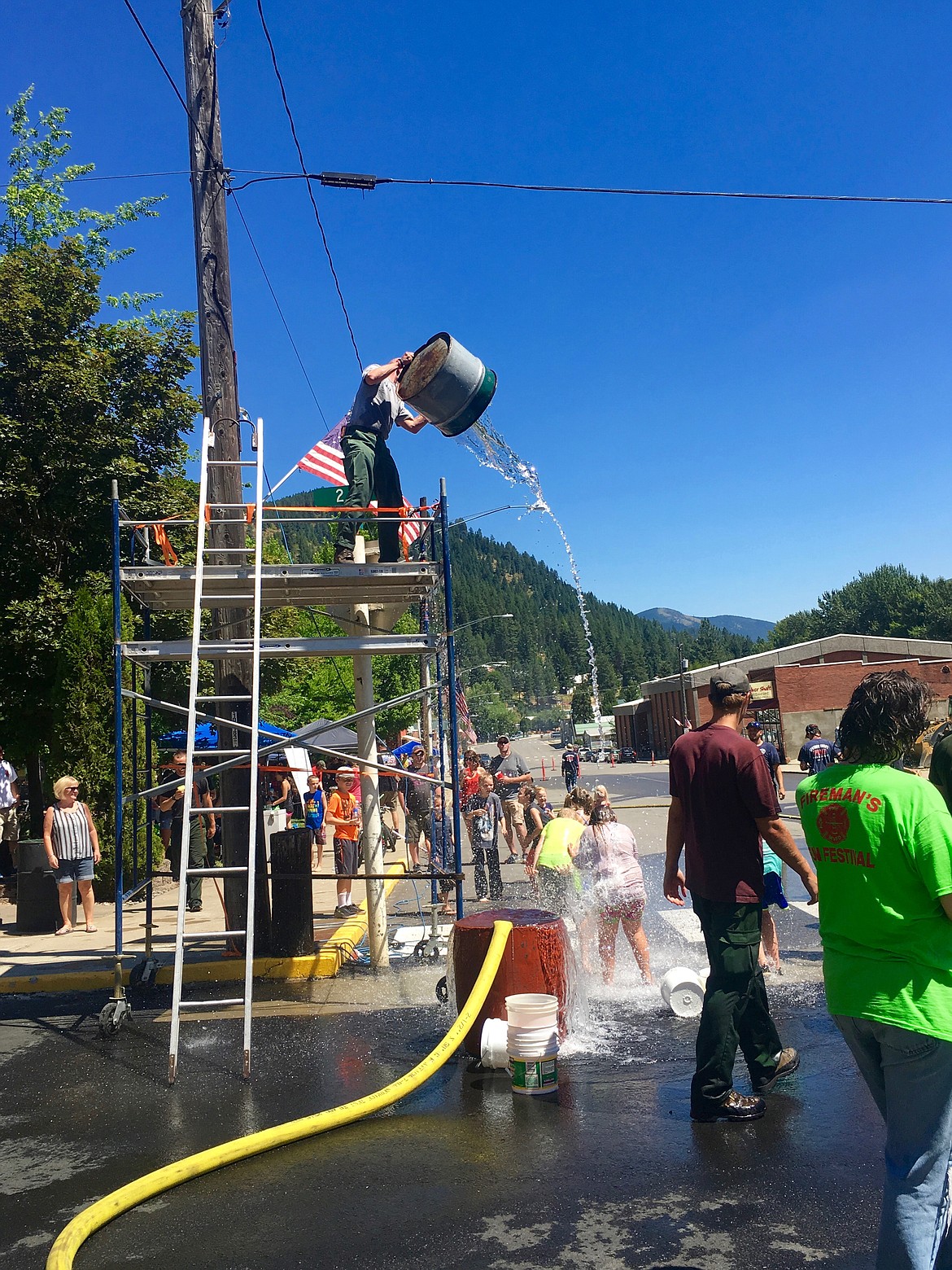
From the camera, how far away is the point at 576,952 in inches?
309

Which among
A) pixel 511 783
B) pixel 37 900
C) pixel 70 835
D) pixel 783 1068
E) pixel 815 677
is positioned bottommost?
pixel 783 1068

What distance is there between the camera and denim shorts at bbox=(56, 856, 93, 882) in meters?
10.4

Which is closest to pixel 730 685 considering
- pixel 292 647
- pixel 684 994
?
pixel 684 994

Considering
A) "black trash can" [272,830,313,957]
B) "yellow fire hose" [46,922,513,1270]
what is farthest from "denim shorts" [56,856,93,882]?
A: "yellow fire hose" [46,922,513,1270]

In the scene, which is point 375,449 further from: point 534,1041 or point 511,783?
point 511,783

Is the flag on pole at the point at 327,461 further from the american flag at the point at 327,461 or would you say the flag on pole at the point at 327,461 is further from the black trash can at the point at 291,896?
the black trash can at the point at 291,896

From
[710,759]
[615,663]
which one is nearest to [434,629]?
[710,759]

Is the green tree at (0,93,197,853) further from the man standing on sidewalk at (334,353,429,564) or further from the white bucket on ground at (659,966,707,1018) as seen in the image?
the white bucket on ground at (659,966,707,1018)

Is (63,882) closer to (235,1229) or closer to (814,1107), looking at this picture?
(235,1229)

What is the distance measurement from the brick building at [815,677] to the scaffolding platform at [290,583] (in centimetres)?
4373

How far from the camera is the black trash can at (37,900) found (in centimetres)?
1096

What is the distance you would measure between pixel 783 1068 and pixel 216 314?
23.8 feet

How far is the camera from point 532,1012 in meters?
5.18

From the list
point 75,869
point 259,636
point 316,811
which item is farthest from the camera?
point 316,811
